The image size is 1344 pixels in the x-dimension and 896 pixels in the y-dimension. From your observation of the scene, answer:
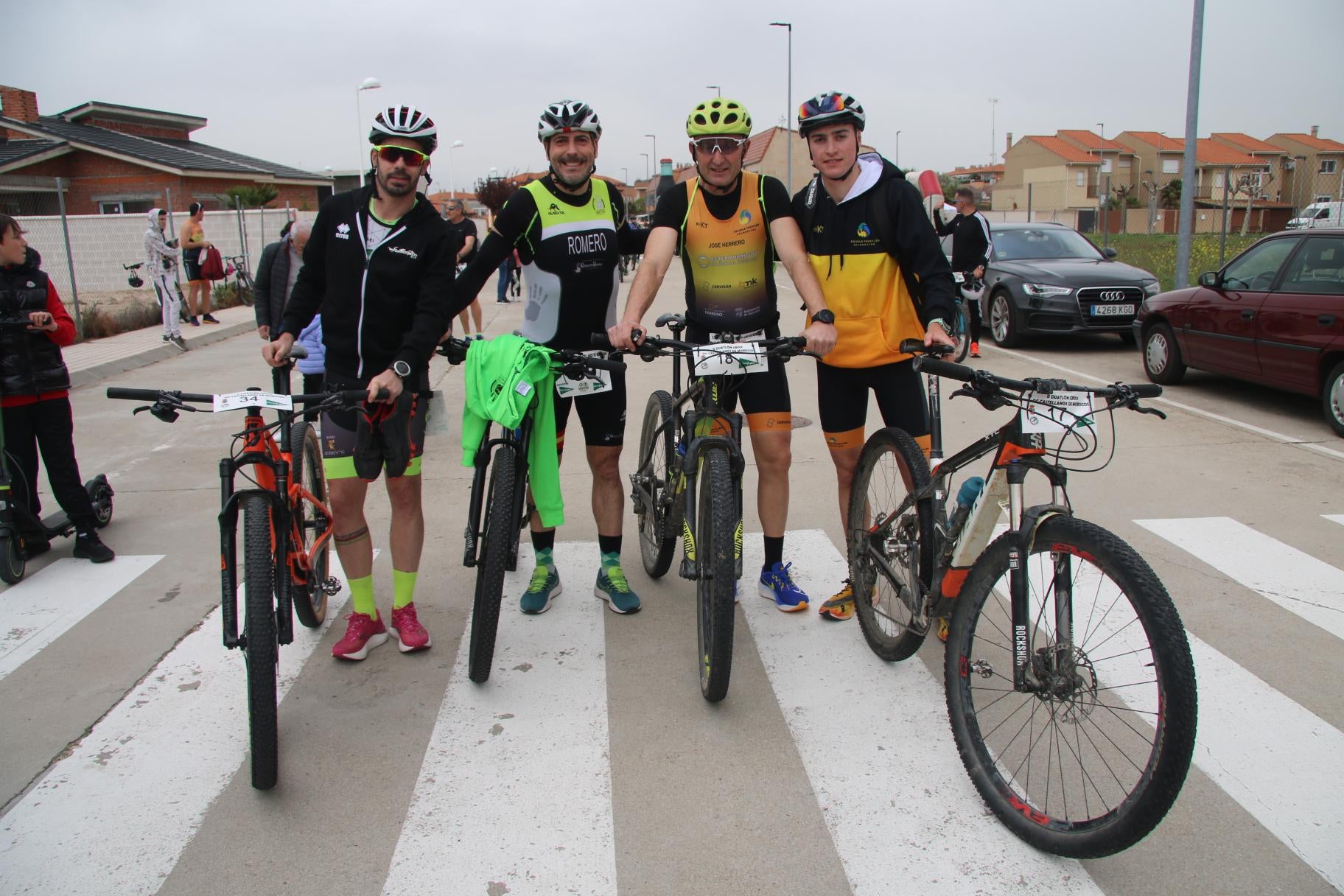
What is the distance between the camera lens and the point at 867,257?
424 centimetres

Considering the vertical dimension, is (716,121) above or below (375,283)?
above

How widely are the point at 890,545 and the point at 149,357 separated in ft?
42.3

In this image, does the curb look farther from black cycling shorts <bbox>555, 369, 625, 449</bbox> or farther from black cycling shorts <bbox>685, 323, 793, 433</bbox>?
black cycling shorts <bbox>685, 323, 793, 433</bbox>

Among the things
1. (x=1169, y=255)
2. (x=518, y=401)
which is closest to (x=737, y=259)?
(x=518, y=401)

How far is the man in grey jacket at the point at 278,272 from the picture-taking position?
6.43m

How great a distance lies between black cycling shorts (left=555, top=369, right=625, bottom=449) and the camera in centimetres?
470

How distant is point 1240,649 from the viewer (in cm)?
424

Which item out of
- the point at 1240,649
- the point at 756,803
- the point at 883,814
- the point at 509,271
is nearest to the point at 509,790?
the point at 756,803

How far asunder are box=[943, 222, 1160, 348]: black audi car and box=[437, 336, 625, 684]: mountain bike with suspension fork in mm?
9959

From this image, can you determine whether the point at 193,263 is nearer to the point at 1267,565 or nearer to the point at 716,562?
the point at 716,562

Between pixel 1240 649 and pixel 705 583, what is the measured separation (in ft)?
7.88

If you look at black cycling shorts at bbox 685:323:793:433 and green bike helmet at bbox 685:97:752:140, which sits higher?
green bike helmet at bbox 685:97:752:140

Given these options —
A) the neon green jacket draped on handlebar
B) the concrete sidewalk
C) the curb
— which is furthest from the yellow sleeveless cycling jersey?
the concrete sidewalk

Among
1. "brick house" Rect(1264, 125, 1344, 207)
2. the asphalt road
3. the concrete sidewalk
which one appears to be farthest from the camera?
"brick house" Rect(1264, 125, 1344, 207)
